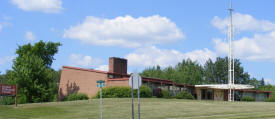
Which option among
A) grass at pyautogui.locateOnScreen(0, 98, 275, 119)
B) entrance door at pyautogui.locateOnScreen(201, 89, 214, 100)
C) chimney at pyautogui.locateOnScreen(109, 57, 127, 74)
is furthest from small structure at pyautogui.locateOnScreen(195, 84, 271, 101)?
grass at pyautogui.locateOnScreen(0, 98, 275, 119)

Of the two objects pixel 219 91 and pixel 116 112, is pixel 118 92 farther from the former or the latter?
pixel 219 91

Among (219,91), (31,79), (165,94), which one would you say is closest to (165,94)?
(165,94)

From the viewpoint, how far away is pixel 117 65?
5212 cm

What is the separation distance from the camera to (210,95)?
204ft

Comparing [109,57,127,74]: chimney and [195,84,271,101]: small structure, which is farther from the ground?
[109,57,127,74]: chimney

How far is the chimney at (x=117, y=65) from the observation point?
5138cm

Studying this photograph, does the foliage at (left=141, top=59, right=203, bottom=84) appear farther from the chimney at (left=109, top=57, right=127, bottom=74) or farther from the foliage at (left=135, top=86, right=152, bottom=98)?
the foliage at (left=135, top=86, right=152, bottom=98)

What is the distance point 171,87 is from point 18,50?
25.1 metres

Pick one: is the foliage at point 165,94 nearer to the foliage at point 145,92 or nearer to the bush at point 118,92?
the foliage at point 145,92

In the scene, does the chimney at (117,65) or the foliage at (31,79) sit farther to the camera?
the chimney at (117,65)

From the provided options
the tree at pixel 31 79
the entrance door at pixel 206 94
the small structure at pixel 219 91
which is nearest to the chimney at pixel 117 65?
the tree at pixel 31 79

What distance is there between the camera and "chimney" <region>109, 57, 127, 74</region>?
51375mm

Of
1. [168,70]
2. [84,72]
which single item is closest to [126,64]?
[84,72]

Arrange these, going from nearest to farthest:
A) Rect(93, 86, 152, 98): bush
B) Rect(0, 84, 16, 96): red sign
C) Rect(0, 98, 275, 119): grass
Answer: Rect(0, 98, 275, 119): grass < Rect(0, 84, 16, 96): red sign < Rect(93, 86, 152, 98): bush
